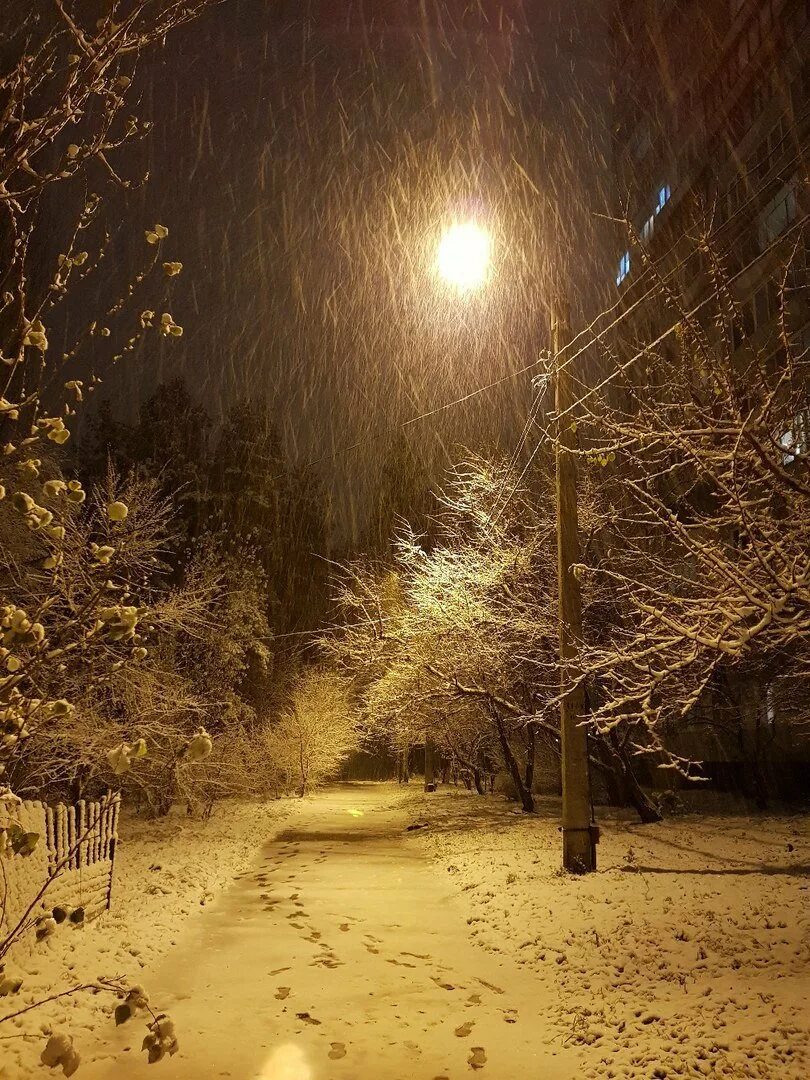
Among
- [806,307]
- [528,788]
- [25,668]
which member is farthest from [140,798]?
[806,307]

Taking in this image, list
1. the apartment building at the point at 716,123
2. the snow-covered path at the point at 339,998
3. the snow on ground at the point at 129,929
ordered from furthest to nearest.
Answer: the apartment building at the point at 716,123, the snow on ground at the point at 129,929, the snow-covered path at the point at 339,998

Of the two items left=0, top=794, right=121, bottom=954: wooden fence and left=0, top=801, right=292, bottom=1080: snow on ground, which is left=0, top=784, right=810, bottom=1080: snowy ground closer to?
left=0, top=801, right=292, bottom=1080: snow on ground

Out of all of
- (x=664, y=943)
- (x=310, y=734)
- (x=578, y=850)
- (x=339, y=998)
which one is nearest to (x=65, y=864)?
(x=339, y=998)

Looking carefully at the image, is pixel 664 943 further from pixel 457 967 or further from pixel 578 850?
pixel 578 850

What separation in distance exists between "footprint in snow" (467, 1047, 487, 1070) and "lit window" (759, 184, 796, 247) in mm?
27376

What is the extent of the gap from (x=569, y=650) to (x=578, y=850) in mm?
2714

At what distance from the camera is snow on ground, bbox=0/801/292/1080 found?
5.73 meters

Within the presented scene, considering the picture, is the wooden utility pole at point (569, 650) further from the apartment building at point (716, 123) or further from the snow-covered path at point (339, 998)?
the apartment building at point (716, 123)

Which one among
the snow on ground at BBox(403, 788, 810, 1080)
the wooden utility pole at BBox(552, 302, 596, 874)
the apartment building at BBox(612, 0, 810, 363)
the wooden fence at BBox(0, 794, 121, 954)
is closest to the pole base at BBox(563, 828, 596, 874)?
the wooden utility pole at BBox(552, 302, 596, 874)

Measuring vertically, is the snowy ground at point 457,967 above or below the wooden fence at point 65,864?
below

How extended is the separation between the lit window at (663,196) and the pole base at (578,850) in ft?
121

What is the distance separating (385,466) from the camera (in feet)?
146

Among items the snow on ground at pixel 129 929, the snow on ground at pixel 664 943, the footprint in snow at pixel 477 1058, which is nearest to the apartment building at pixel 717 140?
the snow on ground at pixel 664 943

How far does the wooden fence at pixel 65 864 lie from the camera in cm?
732
